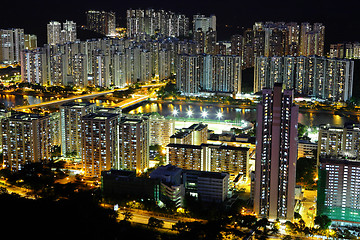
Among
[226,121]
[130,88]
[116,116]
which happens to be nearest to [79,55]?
[130,88]

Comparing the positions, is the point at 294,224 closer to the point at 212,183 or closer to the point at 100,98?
the point at 212,183

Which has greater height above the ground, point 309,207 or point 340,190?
point 340,190

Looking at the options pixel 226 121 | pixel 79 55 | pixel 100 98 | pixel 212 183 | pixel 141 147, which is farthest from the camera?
pixel 79 55

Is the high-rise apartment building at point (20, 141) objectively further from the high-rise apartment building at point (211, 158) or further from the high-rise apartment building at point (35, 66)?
the high-rise apartment building at point (35, 66)

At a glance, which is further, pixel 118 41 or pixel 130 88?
pixel 118 41

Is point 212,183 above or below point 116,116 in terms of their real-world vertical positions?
below

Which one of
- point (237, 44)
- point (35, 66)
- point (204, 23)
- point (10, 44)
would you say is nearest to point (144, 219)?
point (35, 66)

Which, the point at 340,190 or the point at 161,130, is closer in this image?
the point at 340,190

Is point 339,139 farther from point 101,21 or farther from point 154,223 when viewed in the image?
point 101,21
